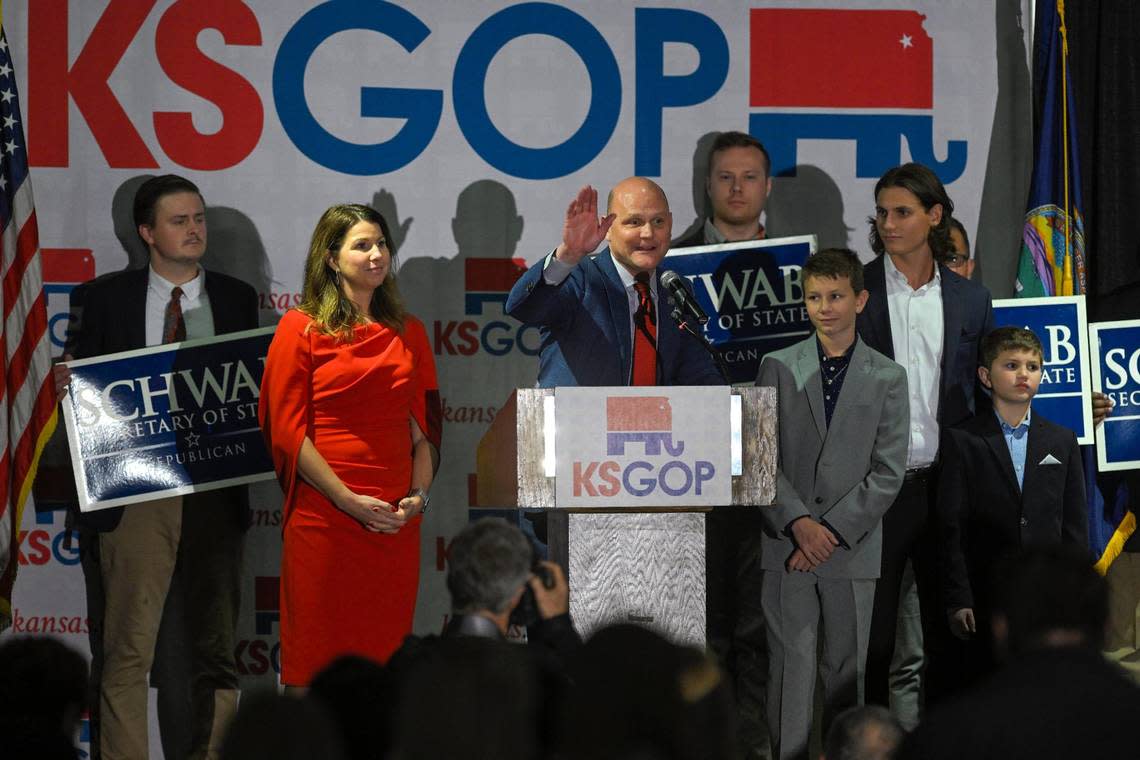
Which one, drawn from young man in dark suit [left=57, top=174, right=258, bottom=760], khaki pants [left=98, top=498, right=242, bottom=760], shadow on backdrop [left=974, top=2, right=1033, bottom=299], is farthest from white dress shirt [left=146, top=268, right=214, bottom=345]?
shadow on backdrop [left=974, top=2, right=1033, bottom=299]

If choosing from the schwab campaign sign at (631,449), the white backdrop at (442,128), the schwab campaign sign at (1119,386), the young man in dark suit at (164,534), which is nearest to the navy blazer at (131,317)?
the young man in dark suit at (164,534)

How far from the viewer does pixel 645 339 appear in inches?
Result: 174

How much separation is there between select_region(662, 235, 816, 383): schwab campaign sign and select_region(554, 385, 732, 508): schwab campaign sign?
180cm

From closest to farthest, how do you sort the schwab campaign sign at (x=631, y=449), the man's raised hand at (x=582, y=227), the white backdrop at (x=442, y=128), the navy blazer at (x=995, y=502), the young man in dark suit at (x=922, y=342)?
1. the schwab campaign sign at (x=631, y=449)
2. the man's raised hand at (x=582, y=227)
3. the navy blazer at (x=995, y=502)
4. the young man in dark suit at (x=922, y=342)
5. the white backdrop at (x=442, y=128)

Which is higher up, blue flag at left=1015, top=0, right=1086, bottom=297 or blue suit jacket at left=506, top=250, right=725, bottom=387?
blue flag at left=1015, top=0, right=1086, bottom=297

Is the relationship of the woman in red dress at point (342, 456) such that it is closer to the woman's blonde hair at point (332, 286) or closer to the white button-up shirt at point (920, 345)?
the woman's blonde hair at point (332, 286)

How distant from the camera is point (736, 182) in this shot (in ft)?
18.3

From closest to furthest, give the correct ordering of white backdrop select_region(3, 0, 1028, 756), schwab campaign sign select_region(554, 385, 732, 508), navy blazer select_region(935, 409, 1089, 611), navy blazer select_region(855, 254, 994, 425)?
schwab campaign sign select_region(554, 385, 732, 508) < navy blazer select_region(935, 409, 1089, 611) < navy blazer select_region(855, 254, 994, 425) < white backdrop select_region(3, 0, 1028, 756)

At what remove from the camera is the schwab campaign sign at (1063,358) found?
17.7 ft

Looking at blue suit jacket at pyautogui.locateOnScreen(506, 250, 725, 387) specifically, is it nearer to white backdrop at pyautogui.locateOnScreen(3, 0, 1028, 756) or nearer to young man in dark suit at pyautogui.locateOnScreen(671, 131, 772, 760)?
young man in dark suit at pyautogui.locateOnScreen(671, 131, 772, 760)

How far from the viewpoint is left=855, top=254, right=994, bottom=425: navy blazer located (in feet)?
17.0

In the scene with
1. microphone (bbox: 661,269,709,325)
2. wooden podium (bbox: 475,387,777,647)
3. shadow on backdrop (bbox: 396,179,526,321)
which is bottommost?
wooden podium (bbox: 475,387,777,647)

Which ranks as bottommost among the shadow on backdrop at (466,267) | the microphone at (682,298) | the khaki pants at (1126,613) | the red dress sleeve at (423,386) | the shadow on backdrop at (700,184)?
the khaki pants at (1126,613)

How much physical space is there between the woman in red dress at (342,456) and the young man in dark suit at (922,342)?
1.70 m
